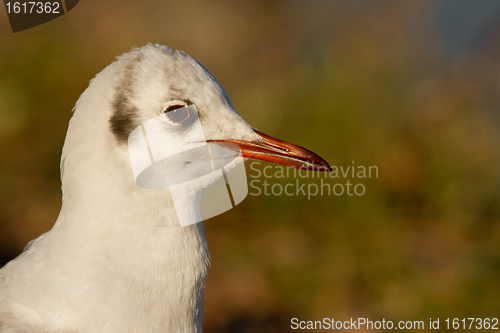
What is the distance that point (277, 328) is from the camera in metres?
3.98

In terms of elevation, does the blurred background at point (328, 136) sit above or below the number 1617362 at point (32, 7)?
below

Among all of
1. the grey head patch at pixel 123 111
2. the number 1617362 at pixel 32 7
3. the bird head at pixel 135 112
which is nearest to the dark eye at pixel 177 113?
the bird head at pixel 135 112

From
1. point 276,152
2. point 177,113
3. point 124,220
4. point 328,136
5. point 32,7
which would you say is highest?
point 32,7

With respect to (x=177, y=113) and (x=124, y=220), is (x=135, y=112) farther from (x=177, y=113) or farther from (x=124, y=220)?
(x=124, y=220)

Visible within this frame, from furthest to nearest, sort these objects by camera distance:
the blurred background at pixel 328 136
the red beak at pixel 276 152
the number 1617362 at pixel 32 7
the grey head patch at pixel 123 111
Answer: the number 1617362 at pixel 32 7 < the blurred background at pixel 328 136 < the red beak at pixel 276 152 < the grey head patch at pixel 123 111

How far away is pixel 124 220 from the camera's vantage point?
1.55 meters

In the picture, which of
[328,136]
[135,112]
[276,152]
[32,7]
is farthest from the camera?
[32,7]

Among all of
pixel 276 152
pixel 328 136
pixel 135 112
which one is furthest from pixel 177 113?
pixel 328 136

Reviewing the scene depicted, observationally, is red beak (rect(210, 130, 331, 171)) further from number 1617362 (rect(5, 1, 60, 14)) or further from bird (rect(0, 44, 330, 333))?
number 1617362 (rect(5, 1, 60, 14))

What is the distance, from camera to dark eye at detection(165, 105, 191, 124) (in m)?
1.51

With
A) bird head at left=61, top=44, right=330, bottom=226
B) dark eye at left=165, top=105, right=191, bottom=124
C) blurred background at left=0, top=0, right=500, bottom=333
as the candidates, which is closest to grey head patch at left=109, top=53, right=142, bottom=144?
bird head at left=61, top=44, right=330, bottom=226

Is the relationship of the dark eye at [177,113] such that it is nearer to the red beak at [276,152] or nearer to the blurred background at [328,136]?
the red beak at [276,152]

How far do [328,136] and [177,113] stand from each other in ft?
10.7

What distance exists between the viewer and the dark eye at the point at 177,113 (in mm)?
1513
